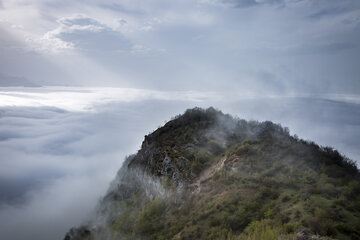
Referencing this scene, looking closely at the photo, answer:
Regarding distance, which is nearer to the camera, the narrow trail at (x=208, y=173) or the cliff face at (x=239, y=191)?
the cliff face at (x=239, y=191)

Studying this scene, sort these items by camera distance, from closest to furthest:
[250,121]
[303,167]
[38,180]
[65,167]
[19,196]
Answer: [303,167]
[250,121]
[19,196]
[38,180]
[65,167]

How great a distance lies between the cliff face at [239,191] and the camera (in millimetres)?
9984

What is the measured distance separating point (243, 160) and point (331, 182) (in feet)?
21.5

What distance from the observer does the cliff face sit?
9.98 metres

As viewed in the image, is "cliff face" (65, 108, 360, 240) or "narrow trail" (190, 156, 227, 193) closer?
Result: "cliff face" (65, 108, 360, 240)

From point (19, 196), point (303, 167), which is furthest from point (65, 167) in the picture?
point (303, 167)

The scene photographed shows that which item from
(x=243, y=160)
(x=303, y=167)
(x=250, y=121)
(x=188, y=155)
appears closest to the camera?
(x=303, y=167)

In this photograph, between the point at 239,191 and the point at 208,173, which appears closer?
the point at 239,191

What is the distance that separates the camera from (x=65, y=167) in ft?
579

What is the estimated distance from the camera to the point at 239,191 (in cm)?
1402

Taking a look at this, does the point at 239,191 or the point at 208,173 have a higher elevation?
the point at 239,191

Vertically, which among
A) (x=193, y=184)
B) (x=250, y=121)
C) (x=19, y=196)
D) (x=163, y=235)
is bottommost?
(x=19, y=196)

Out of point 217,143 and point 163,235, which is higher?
point 217,143

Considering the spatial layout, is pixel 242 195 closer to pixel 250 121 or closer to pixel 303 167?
pixel 303 167
